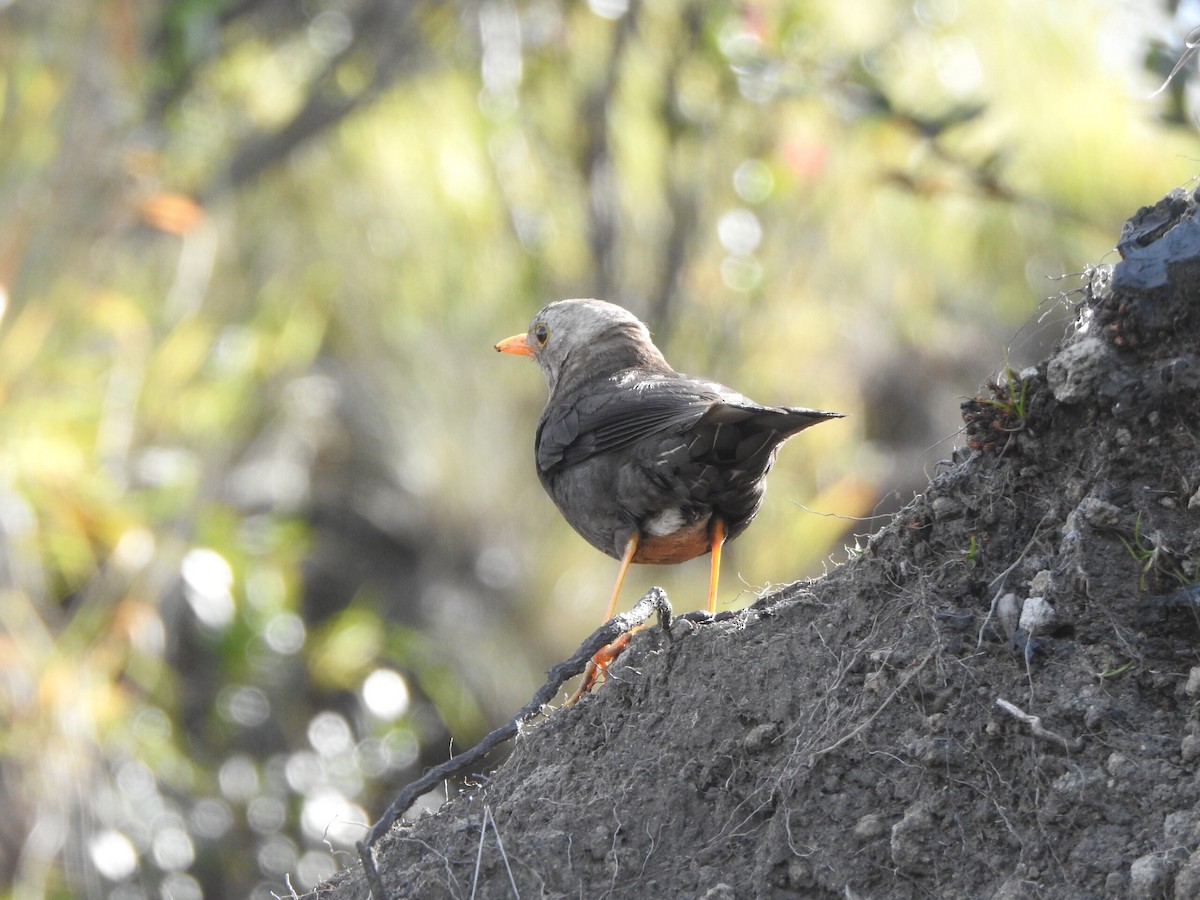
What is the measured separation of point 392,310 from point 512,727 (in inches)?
302

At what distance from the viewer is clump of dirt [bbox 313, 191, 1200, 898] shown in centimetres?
249

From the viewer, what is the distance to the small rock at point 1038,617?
2707 millimetres

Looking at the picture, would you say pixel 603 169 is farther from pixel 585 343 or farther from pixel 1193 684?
pixel 1193 684

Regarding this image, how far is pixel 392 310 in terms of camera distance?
34.2 feet

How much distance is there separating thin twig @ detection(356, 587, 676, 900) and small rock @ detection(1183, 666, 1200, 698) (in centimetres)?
118

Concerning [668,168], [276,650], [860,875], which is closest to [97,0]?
[668,168]

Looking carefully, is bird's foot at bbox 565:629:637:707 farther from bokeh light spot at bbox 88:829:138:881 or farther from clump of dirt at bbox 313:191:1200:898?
bokeh light spot at bbox 88:829:138:881

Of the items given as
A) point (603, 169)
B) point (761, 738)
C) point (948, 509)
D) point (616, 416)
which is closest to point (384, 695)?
point (603, 169)

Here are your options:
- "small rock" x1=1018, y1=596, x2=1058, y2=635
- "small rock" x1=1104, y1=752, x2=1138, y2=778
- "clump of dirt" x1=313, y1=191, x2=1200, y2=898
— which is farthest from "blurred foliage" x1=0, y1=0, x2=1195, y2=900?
"small rock" x1=1104, y1=752, x2=1138, y2=778

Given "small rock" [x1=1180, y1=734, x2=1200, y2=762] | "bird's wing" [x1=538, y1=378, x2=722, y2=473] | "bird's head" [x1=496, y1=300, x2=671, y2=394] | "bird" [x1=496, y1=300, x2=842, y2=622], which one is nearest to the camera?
"small rock" [x1=1180, y1=734, x2=1200, y2=762]

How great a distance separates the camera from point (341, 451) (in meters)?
11.2

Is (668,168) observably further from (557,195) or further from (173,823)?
(173,823)

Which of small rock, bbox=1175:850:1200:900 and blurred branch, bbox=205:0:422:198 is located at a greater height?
blurred branch, bbox=205:0:422:198

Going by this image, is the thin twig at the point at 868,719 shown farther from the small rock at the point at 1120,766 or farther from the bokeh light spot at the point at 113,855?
the bokeh light spot at the point at 113,855
